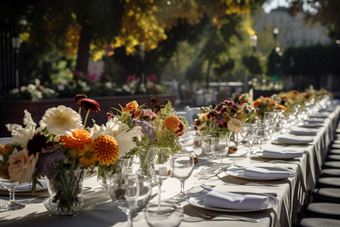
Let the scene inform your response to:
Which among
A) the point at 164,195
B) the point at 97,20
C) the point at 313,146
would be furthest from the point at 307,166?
the point at 97,20

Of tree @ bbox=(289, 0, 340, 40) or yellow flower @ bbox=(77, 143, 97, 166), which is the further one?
tree @ bbox=(289, 0, 340, 40)

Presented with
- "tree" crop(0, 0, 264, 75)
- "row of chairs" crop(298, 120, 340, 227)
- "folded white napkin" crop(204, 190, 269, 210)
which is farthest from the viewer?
"tree" crop(0, 0, 264, 75)

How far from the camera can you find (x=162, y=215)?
1124 millimetres

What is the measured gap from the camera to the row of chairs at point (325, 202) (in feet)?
8.18

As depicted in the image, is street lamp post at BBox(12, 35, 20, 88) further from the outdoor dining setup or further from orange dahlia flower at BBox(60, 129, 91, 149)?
orange dahlia flower at BBox(60, 129, 91, 149)

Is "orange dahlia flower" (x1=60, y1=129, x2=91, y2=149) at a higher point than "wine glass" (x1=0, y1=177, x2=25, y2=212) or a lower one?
higher

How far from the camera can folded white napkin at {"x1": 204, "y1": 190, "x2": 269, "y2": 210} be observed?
146 cm

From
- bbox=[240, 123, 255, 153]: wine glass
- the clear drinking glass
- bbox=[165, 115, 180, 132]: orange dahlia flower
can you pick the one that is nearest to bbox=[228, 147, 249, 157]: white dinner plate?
bbox=[240, 123, 255, 153]: wine glass

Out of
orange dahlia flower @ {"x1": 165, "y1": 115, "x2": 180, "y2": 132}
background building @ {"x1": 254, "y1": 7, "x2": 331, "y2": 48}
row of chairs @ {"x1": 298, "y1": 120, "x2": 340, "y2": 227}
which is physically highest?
background building @ {"x1": 254, "y1": 7, "x2": 331, "y2": 48}

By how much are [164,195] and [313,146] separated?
6.59 feet

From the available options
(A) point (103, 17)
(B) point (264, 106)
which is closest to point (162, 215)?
(B) point (264, 106)

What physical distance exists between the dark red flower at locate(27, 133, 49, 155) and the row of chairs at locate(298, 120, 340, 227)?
187 centimetres

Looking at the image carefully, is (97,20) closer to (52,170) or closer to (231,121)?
(231,121)

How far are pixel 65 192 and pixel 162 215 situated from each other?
1.49 ft
